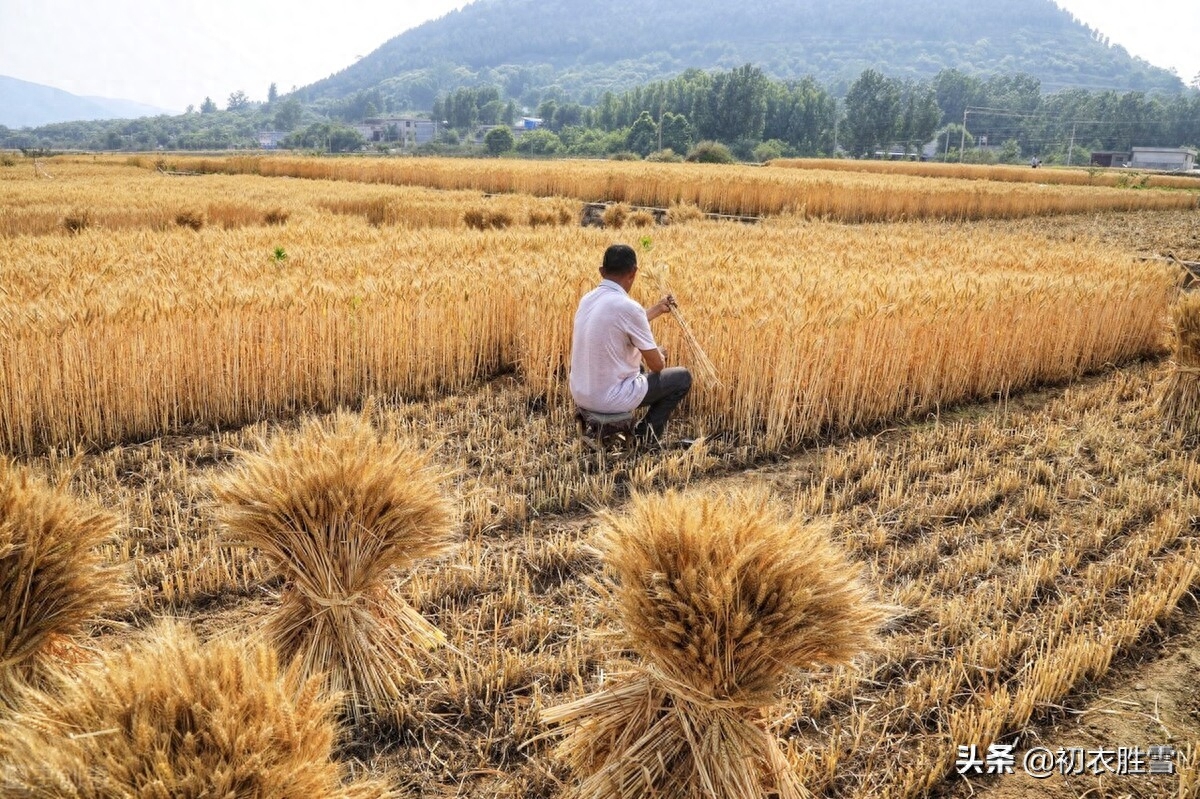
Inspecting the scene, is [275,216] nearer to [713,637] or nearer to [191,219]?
[191,219]

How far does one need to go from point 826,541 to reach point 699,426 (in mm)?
3884

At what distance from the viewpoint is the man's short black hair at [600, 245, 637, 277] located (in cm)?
541

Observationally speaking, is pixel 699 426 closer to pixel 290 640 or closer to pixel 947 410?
pixel 947 410

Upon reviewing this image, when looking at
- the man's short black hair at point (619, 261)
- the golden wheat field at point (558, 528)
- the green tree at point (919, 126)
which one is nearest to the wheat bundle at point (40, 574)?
the golden wheat field at point (558, 528)

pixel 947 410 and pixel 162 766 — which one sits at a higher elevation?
pixel 162 766

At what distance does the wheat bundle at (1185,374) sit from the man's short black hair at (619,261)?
16.6 feet

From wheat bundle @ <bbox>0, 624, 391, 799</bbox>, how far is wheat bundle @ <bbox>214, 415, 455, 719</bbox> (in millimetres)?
1029

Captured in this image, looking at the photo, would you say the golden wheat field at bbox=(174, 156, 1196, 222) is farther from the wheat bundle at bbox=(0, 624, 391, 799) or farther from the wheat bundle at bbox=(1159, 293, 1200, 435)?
the wheat bundle at bbox=(0, 624, 391, 799)

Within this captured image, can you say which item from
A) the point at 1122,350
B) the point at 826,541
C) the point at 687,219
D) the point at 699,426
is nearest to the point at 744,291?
the point at 699,426

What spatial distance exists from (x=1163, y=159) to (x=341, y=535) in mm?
116672

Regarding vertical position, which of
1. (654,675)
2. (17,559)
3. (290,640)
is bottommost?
(290,640)

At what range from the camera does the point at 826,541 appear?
8.04 ft

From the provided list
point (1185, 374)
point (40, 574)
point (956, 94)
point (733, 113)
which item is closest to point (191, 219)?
point (40, 574)

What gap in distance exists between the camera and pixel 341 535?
3.12 m
